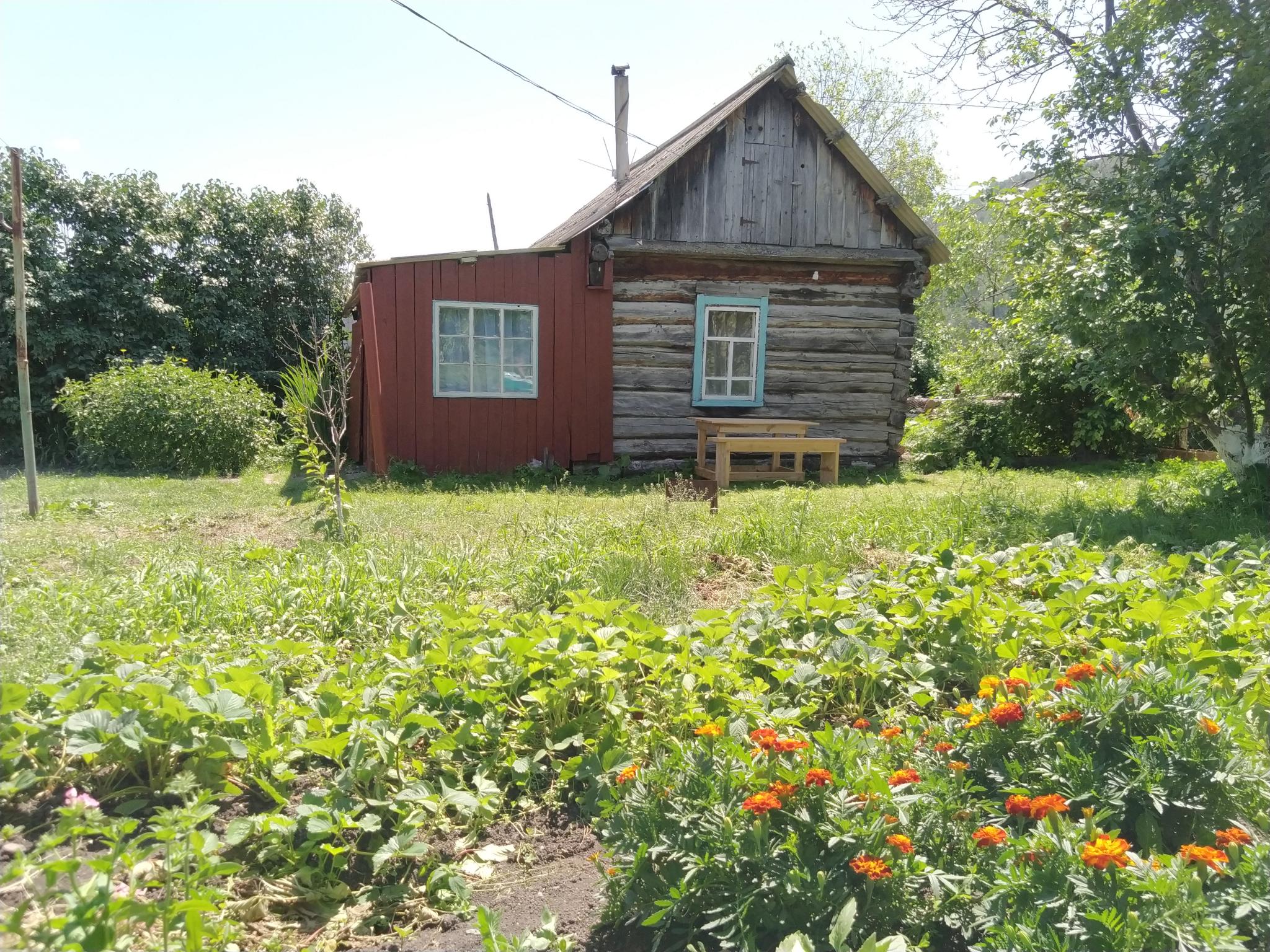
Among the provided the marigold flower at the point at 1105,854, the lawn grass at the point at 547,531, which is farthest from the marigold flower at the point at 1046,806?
the lawn grass at the point at 547,531

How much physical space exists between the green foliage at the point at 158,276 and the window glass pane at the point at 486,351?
4519mm

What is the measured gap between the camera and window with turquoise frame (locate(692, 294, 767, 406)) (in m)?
11.4

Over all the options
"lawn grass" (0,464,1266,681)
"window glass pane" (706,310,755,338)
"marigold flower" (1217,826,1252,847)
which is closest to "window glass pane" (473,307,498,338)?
"lawn grass" (0,464,1266,681)

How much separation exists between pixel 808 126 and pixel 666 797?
1088 centimetres

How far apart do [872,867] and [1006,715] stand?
2.45 ft

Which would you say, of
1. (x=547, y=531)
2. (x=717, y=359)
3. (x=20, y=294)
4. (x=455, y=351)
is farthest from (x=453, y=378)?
(x=547, y=531)

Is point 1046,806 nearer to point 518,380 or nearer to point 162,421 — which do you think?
point 518,380

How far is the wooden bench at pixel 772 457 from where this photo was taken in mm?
9906

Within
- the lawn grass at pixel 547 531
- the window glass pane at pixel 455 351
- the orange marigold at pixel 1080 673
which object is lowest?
the lawn grass at pixel 547 531

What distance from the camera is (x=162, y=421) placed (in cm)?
1060

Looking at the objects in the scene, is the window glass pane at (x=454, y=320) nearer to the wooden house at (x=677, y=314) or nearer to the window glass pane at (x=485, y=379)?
the wooden house at (x=677, y=314)

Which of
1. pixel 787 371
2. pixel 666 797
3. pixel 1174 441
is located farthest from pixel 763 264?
pixel 666 797

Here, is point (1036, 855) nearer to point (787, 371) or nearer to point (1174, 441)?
point (787, 371)

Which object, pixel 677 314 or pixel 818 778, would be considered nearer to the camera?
pixel 818 778
